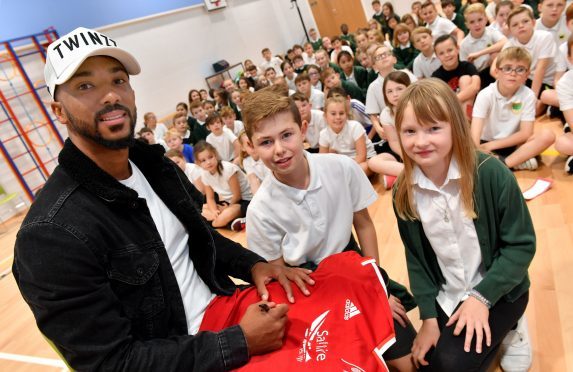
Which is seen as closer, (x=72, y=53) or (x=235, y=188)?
(x=72, y=53)

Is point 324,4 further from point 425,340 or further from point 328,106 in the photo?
point 425,340

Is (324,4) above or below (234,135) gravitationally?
above

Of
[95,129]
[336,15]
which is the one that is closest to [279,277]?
[95,129]

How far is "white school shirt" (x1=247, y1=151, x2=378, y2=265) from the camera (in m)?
1.58

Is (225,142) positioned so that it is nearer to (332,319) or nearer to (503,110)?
(503,110)

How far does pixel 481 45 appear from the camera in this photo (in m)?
4.46

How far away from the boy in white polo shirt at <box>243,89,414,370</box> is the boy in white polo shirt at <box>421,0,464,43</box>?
5357 mm

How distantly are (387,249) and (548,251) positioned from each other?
2.91ft

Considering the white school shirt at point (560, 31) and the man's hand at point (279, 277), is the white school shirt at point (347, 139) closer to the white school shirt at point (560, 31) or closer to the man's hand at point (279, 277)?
the white school shirt at point (560, 31)

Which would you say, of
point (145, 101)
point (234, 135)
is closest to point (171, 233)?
point (234, 135)

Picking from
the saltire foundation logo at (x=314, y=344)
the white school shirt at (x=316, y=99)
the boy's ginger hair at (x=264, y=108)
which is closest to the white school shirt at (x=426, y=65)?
the white school shirt at (x=316, y=99)

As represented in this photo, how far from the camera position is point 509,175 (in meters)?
1.26

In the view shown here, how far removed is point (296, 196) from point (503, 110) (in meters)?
2.22

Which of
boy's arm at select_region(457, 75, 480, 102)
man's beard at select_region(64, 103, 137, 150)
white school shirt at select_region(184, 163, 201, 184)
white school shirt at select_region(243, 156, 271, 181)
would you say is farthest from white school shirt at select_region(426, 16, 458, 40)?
man's beard at select_region(64, 103, 137, 150)
